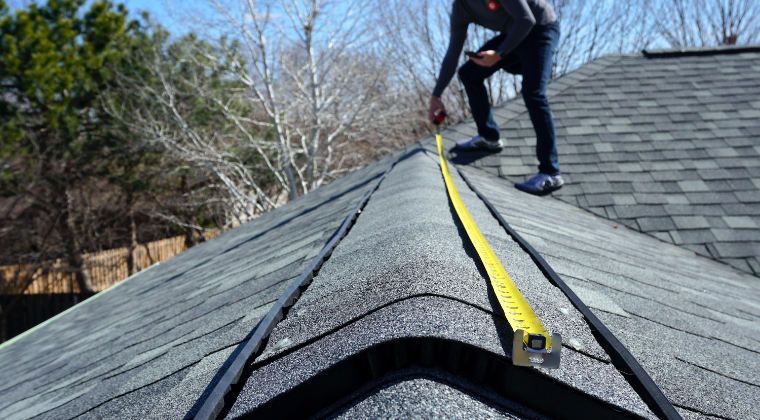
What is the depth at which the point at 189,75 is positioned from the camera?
17078 mm

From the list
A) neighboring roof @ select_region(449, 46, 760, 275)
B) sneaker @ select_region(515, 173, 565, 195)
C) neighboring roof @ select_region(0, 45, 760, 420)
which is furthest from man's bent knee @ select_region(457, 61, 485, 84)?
neighboring roof @ select_region(0, 45, 760, 420)

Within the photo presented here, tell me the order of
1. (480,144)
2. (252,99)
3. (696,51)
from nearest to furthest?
1. (480,144)
2. (696,51)
3. (252,99)

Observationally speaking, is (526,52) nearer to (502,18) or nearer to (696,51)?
(502,18)

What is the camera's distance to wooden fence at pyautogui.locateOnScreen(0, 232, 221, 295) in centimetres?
1602

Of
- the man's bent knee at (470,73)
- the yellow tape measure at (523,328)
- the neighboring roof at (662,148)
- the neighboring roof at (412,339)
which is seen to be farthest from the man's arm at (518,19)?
the yellow tape measure at (523,328)

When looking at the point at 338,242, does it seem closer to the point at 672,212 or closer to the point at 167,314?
the point at 167,314

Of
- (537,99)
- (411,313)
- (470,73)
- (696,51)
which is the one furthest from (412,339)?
(696,51)

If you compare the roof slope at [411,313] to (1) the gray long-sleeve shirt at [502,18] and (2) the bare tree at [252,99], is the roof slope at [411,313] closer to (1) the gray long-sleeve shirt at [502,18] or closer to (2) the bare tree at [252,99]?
(1) the gray long-sleeve shirt at [502,18]

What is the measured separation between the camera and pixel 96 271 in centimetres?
1736

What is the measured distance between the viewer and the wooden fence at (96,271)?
16.0 m

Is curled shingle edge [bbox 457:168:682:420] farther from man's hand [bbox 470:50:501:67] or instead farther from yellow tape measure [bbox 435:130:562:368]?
man's hand [bbox 470:50:501:67]

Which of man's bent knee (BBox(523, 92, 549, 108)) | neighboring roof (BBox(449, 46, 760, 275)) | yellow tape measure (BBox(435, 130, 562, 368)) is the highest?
man's bent knee (BBox(523, 92, 549, 108))

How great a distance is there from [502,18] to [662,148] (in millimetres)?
2435

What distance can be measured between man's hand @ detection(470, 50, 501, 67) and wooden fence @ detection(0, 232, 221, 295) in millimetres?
16284
